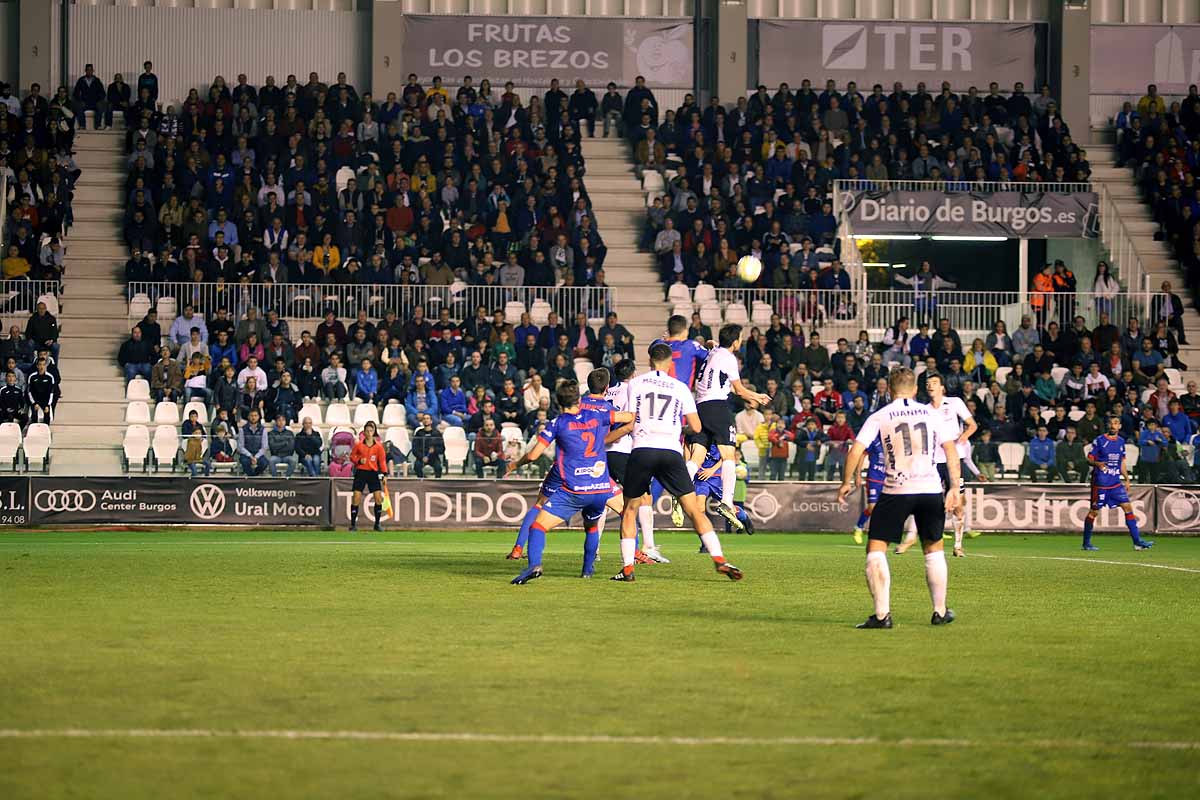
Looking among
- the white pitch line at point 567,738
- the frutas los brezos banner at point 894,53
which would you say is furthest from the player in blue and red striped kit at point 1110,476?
the frutas los brezos banner at point 894,53

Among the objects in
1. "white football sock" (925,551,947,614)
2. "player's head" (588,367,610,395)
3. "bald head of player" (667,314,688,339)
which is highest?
"bald head of player" (667,314,688,339)

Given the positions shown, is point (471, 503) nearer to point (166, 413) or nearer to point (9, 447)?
point (166, 413)

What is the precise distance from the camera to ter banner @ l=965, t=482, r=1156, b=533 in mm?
28172

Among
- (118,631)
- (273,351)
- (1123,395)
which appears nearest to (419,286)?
(273,351)

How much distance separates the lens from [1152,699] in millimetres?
8695

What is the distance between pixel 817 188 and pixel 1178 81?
1301 cm

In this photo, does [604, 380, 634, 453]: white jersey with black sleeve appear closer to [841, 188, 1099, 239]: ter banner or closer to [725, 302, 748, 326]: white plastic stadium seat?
[725, 302, 748, 326]: white plastic stadium seat

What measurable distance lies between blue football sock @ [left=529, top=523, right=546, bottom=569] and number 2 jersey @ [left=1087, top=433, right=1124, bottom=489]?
12.3 meters

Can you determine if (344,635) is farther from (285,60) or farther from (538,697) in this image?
(285,60)

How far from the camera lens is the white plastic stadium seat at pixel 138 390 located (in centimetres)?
3080

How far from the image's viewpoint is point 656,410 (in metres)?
14.6

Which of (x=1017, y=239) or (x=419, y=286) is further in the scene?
(x=1017, y=239)

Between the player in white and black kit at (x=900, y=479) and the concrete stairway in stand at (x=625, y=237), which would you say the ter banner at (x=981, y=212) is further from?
the player in white and black kit at (x=900, y=479)

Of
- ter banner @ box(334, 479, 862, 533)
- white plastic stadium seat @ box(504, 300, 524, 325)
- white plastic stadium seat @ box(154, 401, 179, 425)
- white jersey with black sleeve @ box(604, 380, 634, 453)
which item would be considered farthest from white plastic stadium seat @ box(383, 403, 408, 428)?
white jersey with black sleeve @ box(604, 380, 634, 453)
